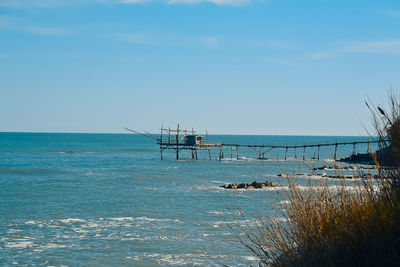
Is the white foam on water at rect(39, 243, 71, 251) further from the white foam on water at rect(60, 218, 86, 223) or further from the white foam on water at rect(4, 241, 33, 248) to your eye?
the white foam on water at rect(60, 218, 86, 223)

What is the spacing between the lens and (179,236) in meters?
16.7

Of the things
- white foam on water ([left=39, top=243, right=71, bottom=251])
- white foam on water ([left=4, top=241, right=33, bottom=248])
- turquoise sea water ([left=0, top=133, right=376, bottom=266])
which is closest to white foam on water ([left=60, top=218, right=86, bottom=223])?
turquoise sea water ([left=0, top=133, right=376, bottom=266])

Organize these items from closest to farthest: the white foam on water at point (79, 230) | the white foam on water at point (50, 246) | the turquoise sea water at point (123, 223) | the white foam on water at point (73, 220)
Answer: the turquoise sea water at point (123, 223) → the white foam on water at point (50, 246) → the white foam on water at point (79, 230) → the white foam on water at point (73, 220)

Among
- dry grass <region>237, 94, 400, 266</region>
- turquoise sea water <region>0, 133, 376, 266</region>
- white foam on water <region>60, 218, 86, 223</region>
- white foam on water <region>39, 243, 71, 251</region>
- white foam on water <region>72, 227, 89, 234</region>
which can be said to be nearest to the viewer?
dry grass <region>237, 94, 400, 266</region>

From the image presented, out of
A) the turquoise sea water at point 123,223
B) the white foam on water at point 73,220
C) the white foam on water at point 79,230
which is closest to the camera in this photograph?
the turquoise sea water at point 123,223

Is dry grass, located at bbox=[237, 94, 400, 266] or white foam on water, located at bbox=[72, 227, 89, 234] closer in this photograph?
dry grass, located at bbox=[237, 94, 400, 266]

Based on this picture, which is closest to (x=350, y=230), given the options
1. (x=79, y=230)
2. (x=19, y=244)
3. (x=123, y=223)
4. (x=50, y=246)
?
(x=50, y=246)

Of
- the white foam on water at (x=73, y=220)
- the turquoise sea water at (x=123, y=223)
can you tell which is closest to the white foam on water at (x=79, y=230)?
the turquoise sea water at (x=123, y=223)

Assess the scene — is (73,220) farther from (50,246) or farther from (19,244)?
(50,246)

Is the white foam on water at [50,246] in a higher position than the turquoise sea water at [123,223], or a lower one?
lower

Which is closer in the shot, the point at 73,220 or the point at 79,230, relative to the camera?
the point at 79,230

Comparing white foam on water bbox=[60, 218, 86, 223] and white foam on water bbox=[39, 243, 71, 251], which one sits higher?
white foam on water bbox=[60, 218, 86, 223]

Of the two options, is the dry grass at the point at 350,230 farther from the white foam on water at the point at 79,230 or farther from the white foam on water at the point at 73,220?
the white foam on water at the point at 73,220

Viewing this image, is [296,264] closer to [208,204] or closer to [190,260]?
[190,260]
